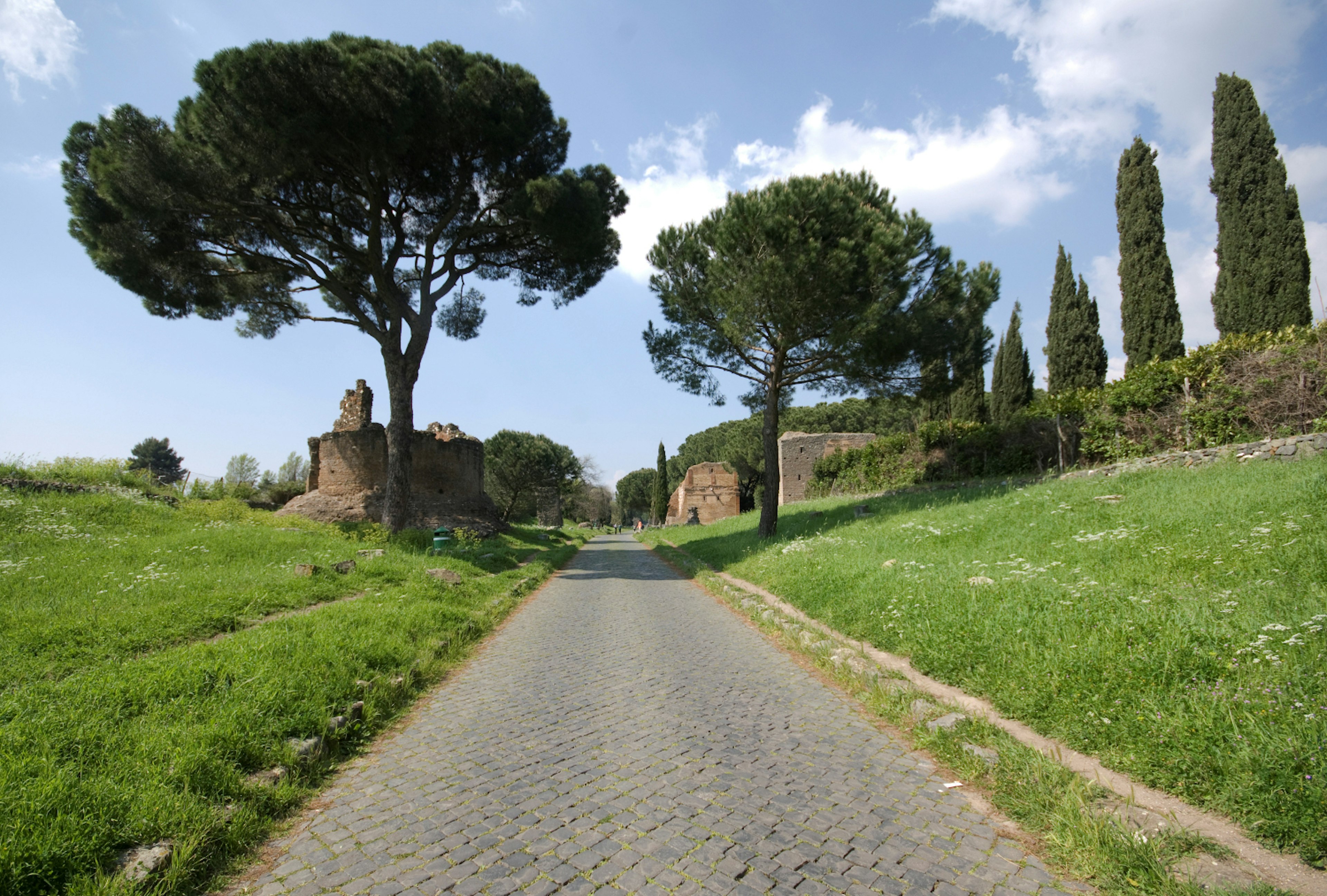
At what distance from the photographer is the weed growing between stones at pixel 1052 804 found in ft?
7.67

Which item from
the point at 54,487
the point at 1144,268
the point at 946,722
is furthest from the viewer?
the point at 1144,268

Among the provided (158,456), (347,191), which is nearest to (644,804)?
(347,191)

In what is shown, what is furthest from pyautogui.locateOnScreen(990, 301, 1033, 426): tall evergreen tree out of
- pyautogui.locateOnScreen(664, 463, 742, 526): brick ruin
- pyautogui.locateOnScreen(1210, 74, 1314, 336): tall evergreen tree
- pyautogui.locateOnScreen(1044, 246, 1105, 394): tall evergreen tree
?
pyautogui.locateOnScreen(664, 463, 742, 526): brick ruin

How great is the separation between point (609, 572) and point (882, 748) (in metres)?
10.9

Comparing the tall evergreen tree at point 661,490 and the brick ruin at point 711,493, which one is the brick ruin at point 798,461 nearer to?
the brick ruin at point 711,493

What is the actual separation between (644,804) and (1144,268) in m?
21.0

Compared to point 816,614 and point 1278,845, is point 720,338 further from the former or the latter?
point 1278,845

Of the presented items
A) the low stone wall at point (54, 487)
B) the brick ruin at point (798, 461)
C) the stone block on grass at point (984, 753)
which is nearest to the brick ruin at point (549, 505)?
the brick ruin at point (798, 461)

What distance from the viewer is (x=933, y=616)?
5617mm

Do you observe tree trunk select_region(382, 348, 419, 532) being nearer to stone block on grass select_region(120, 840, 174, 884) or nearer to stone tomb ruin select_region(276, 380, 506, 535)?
stone tomb ruin select_region(276, 380, 506, 535)

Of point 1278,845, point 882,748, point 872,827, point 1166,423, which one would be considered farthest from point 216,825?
point 1166,423

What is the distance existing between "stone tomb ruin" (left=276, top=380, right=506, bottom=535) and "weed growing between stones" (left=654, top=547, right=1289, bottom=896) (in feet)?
51.7

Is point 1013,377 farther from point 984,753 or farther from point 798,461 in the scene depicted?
point 984,753

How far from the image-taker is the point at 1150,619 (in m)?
4.14
